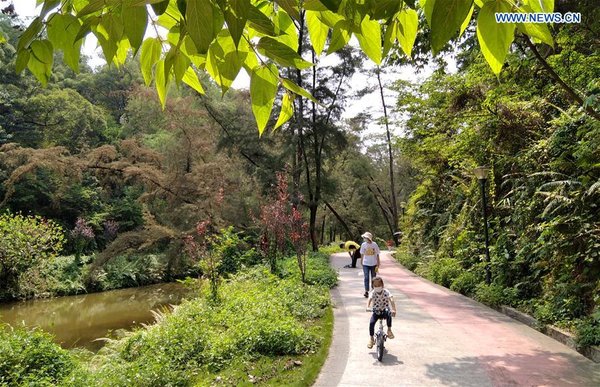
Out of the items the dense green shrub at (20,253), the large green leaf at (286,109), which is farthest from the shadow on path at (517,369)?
the dense green shrub at (20,253)

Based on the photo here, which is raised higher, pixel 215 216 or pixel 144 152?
Result: pixel 144 152

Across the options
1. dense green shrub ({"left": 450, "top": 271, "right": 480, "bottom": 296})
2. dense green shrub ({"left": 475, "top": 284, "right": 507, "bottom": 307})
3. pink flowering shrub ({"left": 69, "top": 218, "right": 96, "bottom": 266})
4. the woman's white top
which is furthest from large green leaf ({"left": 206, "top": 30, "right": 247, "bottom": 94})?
pink flowering shrub ({"left": 69, "top": 218, "right": 96, "bottom": 266})

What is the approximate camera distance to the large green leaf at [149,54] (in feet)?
2.97

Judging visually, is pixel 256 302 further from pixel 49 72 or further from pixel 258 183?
pixel 258 183

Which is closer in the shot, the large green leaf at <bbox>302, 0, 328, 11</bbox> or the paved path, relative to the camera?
the large green leaf at <bbox>302, 0, 328, 11</bbox>

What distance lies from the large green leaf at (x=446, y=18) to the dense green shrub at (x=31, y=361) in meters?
6.20

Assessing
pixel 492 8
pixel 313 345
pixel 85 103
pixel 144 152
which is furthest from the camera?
pixel 85 103

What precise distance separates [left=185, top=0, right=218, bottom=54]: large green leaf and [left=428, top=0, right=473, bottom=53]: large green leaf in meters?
0.29

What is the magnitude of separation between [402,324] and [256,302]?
9.46ft

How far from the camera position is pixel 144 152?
20719 mm

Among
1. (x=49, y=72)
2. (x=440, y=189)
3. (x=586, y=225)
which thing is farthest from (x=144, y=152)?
(x=49, y=72)

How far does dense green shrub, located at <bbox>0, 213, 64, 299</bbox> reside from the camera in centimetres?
1619

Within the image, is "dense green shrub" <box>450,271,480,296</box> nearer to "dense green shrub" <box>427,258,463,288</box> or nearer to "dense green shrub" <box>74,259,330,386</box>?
"dense green shrub" <box>427,258,463,288</box>

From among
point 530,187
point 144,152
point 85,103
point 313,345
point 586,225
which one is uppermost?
point 85,103
